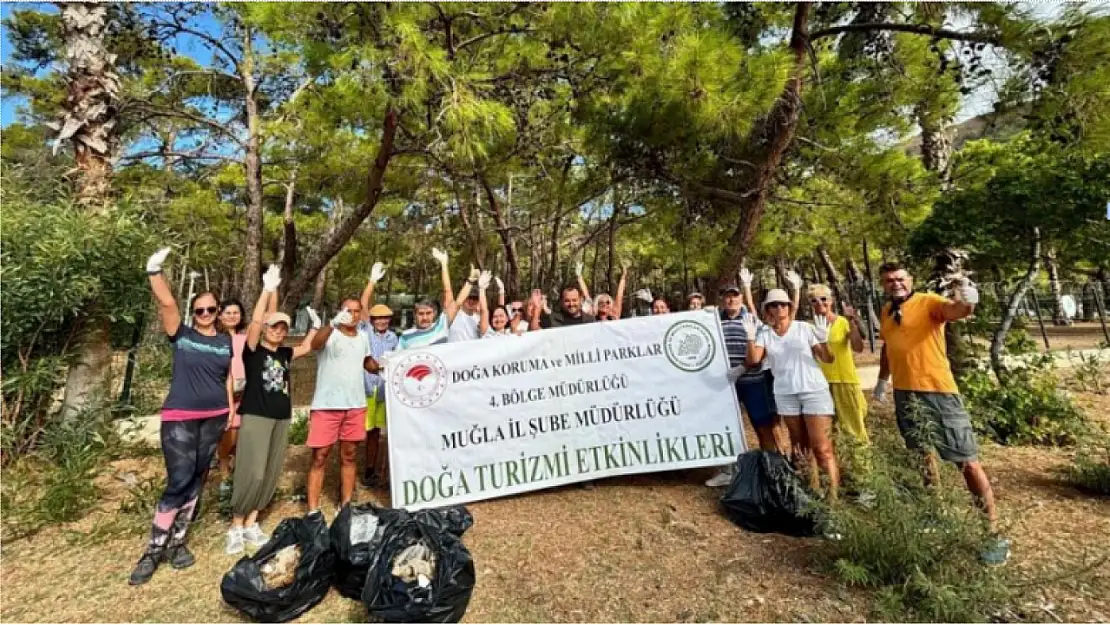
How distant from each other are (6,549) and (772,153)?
6.61 metres

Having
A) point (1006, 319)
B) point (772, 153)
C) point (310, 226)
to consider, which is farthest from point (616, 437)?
point (310, 226)

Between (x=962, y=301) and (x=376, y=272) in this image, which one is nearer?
(x=962, y=301)

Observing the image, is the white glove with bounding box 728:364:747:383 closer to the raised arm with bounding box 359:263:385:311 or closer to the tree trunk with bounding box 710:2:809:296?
the tree trunk with bounding box 710:2:809:296

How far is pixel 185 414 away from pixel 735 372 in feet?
12.3

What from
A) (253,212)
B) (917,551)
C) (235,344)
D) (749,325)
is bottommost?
(917,551)

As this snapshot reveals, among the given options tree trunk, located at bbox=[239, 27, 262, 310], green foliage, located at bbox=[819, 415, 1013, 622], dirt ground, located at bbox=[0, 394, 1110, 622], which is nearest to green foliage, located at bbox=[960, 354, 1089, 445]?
dirt ground, located at bbox=[0, 394, 1110, 622]

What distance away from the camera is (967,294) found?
8.46ft

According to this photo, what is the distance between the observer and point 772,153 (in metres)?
4.79

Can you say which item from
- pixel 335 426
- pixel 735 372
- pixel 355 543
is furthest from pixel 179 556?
pixel 735 372

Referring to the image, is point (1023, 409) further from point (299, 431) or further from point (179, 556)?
point (299, 431)

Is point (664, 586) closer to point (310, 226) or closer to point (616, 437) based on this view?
point (616, 437)

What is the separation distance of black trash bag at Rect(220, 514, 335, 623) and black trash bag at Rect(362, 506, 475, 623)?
1.12ft

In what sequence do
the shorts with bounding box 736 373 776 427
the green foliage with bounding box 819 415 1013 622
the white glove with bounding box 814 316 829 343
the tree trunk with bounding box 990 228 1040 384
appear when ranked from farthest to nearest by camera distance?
the tree trunk with bounding box 990 228 1040 384
the shorts with bounding box 736 373 776 427
the white glove with bounding box 814 316 829 343
the green foliage with bounding box 819 415 1013 622

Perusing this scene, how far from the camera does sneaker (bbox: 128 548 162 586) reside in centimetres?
276
